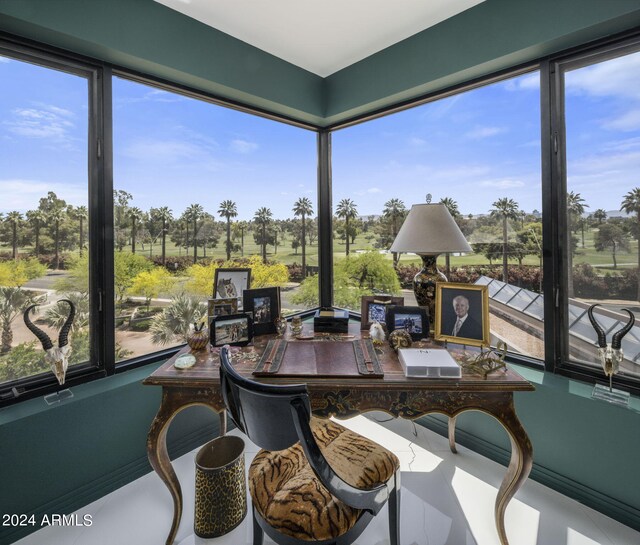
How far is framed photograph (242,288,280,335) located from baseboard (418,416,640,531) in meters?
1.44

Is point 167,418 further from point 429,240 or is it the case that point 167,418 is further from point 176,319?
point 429,240

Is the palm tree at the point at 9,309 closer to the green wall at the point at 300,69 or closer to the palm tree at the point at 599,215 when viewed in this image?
the green wall at the point at 300,69

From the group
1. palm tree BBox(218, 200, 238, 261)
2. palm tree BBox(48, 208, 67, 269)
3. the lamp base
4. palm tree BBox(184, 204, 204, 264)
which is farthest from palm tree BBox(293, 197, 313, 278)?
palm tree BBox(48, 208, 67, 269)

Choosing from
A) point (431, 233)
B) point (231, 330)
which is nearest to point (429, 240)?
point (431, 233)

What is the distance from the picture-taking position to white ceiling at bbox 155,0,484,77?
6.29 ft

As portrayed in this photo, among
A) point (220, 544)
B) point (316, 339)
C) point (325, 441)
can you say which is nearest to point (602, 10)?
point (316, 339)

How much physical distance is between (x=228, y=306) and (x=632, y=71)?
2502 millimetres

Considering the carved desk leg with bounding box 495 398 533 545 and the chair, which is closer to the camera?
the chair

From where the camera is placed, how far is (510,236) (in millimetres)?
2051

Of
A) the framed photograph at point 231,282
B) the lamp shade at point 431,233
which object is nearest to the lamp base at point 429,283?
the lamp shade at point 431,233

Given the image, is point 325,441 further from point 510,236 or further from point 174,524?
point 510,236

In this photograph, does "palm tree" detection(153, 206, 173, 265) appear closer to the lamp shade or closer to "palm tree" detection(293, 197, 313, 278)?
"palm tree" detection(293, 197, 313, 278)

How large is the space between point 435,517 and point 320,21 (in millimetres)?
2986

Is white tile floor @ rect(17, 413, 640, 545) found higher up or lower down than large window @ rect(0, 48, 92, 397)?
lower down
